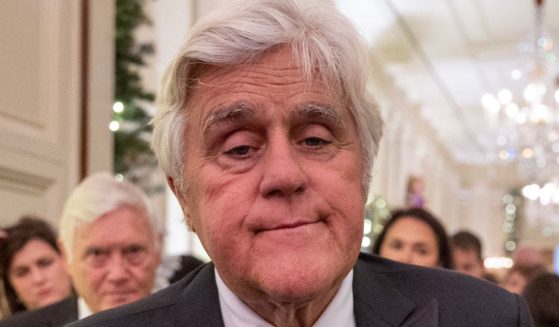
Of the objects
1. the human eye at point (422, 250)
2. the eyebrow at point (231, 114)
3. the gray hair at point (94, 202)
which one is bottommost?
the human eye at point (422, 250)

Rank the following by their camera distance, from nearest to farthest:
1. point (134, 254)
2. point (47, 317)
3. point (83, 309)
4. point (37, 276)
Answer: point (47, 317) < point (83, 309) < point (134, 254) < point (37, 276)

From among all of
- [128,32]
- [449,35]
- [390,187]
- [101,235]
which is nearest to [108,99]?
[128,32]

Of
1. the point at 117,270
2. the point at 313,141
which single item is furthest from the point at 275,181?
the point at 117,270

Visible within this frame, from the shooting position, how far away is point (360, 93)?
138 centimetres

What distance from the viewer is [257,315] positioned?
138cm

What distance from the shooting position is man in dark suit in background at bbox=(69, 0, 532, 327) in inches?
49.6

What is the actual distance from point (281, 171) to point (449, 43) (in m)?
11.5

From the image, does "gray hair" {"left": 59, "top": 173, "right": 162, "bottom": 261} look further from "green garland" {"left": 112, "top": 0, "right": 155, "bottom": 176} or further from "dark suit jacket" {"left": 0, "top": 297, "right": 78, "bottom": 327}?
"green garland" {"left": 112, "top": 0, "right": 155, "bottom": 176}

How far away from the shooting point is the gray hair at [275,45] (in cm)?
131

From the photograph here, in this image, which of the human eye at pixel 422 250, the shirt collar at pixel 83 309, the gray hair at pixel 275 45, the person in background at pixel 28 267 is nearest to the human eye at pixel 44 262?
the person in background at pixel 28 267

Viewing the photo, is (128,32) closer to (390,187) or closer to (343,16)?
(343,16)

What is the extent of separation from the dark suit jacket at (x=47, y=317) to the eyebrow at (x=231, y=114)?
1.29m

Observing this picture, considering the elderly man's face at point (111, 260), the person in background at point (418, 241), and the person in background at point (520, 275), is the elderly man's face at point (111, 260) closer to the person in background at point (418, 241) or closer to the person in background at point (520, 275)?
the person in background at point (418, 241)

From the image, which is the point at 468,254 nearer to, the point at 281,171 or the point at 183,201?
the point at 183,201
